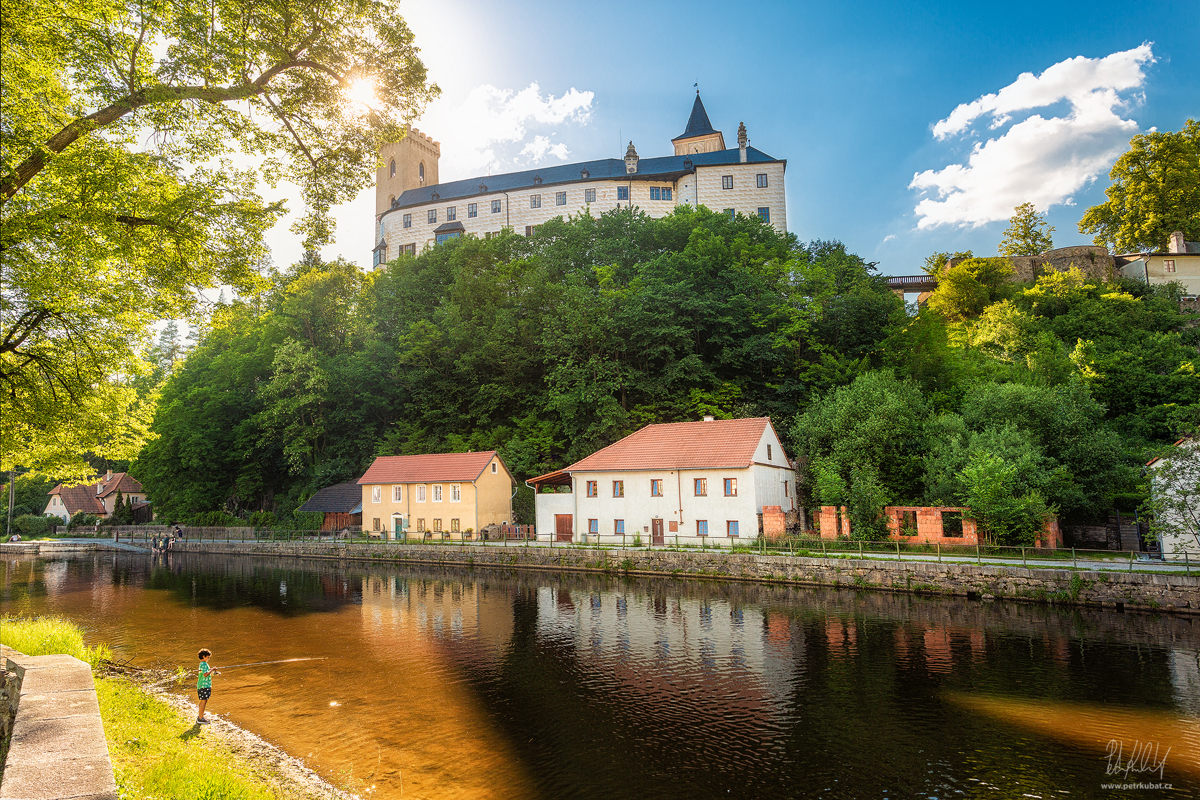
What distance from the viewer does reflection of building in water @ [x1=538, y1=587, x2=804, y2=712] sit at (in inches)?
631

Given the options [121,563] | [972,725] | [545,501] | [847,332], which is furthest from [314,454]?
[972,725]

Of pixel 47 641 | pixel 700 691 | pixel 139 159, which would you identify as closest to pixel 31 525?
pixel 47 641

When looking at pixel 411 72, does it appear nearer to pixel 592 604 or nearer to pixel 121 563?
pixel 592 604

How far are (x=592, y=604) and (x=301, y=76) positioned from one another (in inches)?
819

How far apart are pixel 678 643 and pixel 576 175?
68532 mm

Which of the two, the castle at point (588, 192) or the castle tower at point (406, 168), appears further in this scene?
the castle tower at point (406, 168)

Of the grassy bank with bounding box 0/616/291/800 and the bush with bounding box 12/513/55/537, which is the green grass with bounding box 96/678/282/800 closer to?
the grassy bank with bounding box 0/616/291/800

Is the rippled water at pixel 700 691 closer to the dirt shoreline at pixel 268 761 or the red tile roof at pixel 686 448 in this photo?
the dirt shoreline at pixel 268 761

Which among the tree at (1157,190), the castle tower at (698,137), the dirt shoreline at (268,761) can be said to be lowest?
the dirt shoreline at (268,761)

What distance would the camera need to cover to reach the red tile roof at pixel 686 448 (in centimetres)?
3675

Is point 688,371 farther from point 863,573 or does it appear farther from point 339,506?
point 339,506

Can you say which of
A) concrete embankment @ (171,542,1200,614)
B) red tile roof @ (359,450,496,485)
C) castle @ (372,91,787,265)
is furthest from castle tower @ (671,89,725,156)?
concrete embankment @ (171,542,1200,614)

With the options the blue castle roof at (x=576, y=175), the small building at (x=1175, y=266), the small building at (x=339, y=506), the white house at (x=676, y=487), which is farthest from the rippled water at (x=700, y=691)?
the blue castle roof at (x=576, y=175)

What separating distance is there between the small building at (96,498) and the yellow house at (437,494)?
45.5 metres
